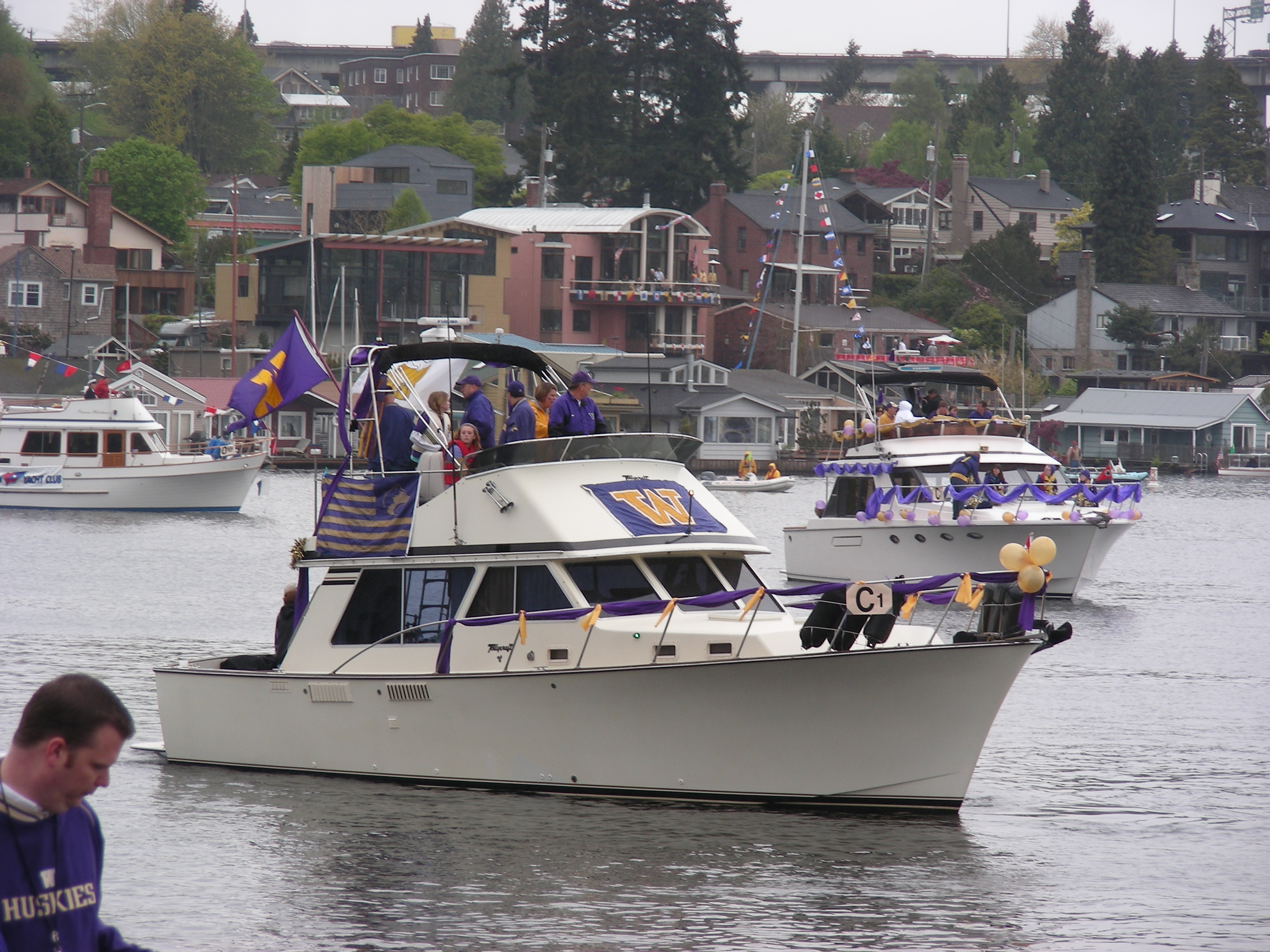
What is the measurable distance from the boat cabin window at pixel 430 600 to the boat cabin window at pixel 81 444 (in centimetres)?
4284

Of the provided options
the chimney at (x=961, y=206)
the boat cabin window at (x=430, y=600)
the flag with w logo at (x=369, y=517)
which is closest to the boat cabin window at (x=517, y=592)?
the boat cabin window at (x=430, y=600)

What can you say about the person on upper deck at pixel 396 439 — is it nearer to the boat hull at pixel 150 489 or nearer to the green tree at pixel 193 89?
the boat hull at pixel 150 489

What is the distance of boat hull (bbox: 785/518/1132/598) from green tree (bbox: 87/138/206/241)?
272 ft

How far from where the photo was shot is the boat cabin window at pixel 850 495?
34500 mm

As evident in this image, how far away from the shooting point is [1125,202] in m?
115

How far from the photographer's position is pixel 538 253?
94.2 m

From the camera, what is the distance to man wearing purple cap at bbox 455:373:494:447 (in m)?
15.8

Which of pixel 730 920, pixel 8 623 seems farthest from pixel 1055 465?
pixel 730 920

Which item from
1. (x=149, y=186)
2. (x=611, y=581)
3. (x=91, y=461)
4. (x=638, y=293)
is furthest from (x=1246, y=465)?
(x=611, y=581)

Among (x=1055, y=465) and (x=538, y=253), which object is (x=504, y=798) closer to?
(x=1055, y=465)

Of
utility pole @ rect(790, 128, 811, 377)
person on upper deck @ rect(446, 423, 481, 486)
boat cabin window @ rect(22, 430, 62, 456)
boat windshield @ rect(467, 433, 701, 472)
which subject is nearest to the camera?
boat windshield @ rect(467, 433, 701, 472)

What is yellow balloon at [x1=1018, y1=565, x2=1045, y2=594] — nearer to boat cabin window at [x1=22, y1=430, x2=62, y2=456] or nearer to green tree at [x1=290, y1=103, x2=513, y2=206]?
boat cabin window at [x1=22, y1=430, x2=62, y2=456]

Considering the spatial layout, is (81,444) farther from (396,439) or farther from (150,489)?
(396,439)

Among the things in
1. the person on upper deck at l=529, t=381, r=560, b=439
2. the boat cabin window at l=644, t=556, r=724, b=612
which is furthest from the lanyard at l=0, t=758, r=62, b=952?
the person on upper deck at l=529, t=381, r=560, b=439
